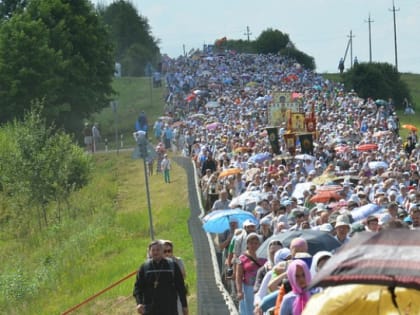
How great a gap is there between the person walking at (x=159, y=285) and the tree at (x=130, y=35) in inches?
4782

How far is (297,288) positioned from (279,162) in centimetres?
2284

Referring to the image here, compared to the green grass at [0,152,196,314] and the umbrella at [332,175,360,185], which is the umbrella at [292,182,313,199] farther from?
the green grass at [0,152,196,314]

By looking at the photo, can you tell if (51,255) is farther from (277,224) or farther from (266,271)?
(266,271)

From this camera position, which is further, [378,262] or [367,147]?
[367,147]

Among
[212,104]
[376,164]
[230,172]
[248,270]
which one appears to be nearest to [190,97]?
[212,104]

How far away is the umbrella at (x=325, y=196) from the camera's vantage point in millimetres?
21422

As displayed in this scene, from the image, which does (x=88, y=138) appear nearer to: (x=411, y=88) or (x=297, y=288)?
(x=297, y=288)

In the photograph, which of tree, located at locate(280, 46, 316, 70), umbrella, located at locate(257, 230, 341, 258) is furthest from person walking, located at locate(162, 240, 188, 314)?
tree, located at locate(280, 46, 316, 70)

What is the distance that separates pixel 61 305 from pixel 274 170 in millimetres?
6260

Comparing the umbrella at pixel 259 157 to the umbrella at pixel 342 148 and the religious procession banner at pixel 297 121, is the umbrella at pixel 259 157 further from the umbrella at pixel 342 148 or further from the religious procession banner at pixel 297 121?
the religious procession banner at pixel 297 121

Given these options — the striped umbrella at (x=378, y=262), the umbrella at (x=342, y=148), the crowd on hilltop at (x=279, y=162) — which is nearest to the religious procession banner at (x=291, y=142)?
the crowd on hilltop at (x=279, y=162)

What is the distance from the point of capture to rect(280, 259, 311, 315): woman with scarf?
31.5 ft

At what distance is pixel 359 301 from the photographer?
5512 millimetres

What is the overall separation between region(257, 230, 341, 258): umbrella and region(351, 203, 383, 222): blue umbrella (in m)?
2.85
